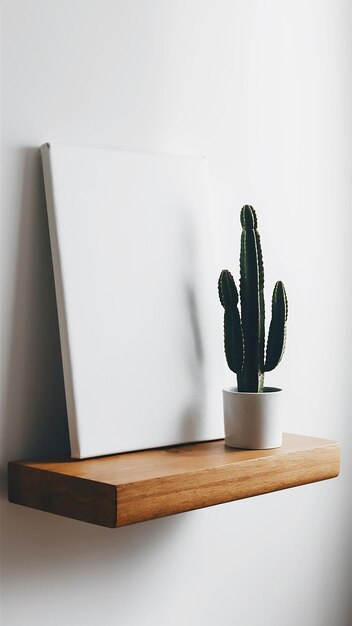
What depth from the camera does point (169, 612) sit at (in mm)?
1383

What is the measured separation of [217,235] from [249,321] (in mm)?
217

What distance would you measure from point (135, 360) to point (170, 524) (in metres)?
0.31

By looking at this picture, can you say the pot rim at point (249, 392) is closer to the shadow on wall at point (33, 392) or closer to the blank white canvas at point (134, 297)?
the blank white canvas at point (134, 297)

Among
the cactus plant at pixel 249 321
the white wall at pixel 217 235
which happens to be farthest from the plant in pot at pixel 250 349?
the white wall at pixel 217 235

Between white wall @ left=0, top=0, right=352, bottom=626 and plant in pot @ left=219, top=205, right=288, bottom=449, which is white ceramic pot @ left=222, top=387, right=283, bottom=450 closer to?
plant in pot @ left=219, top=205, right=288, bottom=449

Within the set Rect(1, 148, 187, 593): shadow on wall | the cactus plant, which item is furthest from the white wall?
the cactus plant

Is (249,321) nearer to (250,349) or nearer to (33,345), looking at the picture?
(250,349)

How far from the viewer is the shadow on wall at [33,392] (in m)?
1.16

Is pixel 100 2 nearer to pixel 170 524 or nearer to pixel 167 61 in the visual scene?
pixel 167 61

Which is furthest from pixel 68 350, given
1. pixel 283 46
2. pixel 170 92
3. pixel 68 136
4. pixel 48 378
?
pixel 283 46

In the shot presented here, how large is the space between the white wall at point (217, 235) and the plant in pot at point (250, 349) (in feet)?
0.54

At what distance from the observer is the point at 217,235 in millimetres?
1452

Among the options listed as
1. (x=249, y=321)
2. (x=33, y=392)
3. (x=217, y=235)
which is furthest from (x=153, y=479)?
(x=217, y=235)

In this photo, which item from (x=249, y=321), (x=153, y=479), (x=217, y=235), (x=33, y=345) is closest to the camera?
(x=153, y=479)
